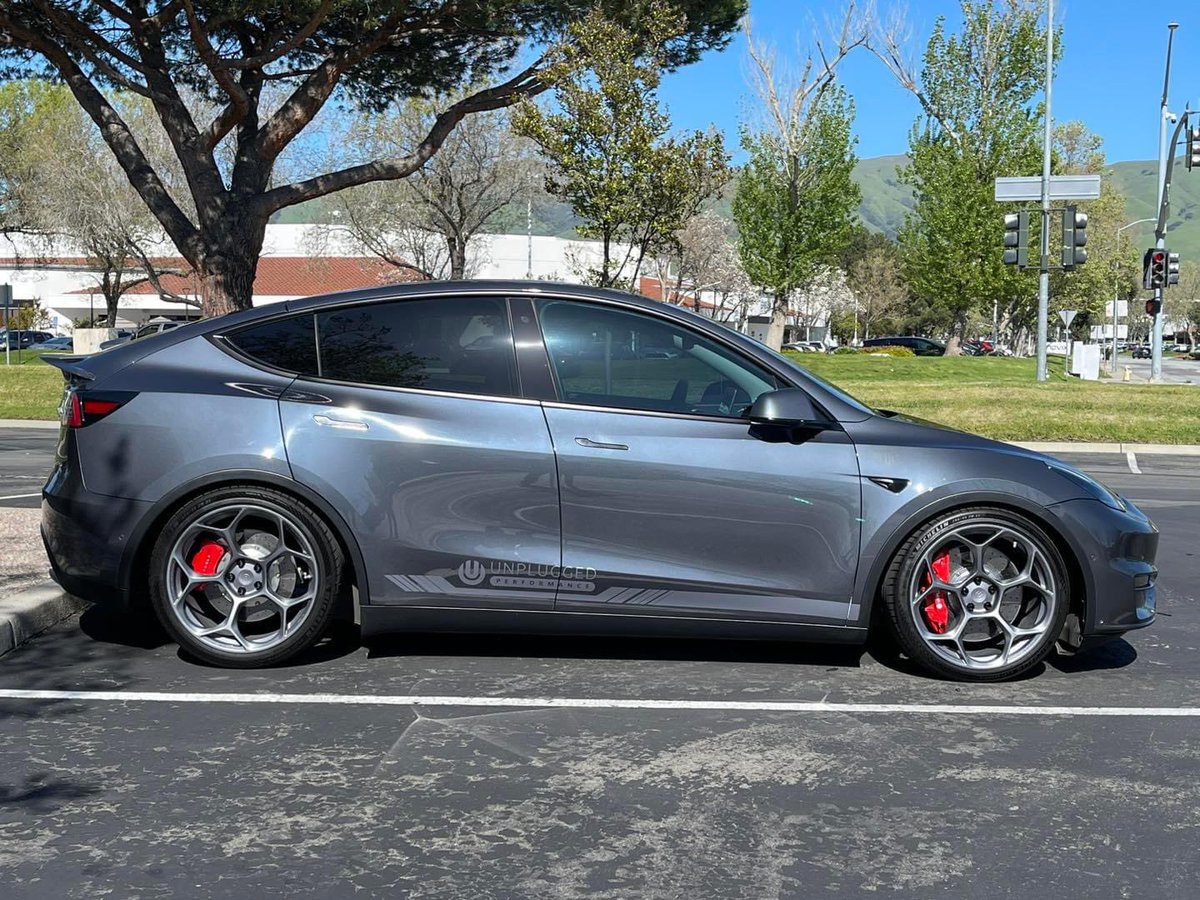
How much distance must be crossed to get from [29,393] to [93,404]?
1980 centimetres

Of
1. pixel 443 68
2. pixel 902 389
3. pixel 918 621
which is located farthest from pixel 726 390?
pixel 443 68

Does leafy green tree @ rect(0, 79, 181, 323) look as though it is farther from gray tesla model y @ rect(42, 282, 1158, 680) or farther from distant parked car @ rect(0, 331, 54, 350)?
gray tesla model y @ rect(42, 282, 1158, 680)

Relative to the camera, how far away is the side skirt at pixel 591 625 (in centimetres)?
492

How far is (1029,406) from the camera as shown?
19391 mm

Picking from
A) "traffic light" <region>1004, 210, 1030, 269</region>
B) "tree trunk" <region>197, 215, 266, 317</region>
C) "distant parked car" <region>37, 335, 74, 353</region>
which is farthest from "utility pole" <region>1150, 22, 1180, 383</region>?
"distant parked car" <region>37, 335, 74, 353</region>

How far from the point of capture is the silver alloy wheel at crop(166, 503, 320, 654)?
16.3 ft

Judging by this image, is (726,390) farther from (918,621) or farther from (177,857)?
(177,857)

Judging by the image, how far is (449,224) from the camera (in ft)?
147

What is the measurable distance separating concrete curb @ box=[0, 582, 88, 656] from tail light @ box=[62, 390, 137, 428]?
95cm

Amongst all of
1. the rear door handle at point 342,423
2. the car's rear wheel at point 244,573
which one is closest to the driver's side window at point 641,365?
the rear door handle at point 342,423

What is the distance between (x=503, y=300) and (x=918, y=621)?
7.15 feet

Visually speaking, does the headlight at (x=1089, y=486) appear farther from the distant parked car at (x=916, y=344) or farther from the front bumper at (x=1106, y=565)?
the distant parked car at (x=916, y=344)

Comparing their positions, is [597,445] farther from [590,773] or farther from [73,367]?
[73,367]

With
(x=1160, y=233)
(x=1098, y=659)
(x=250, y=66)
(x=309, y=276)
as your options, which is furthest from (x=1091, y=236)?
(x=1098, y=659)
